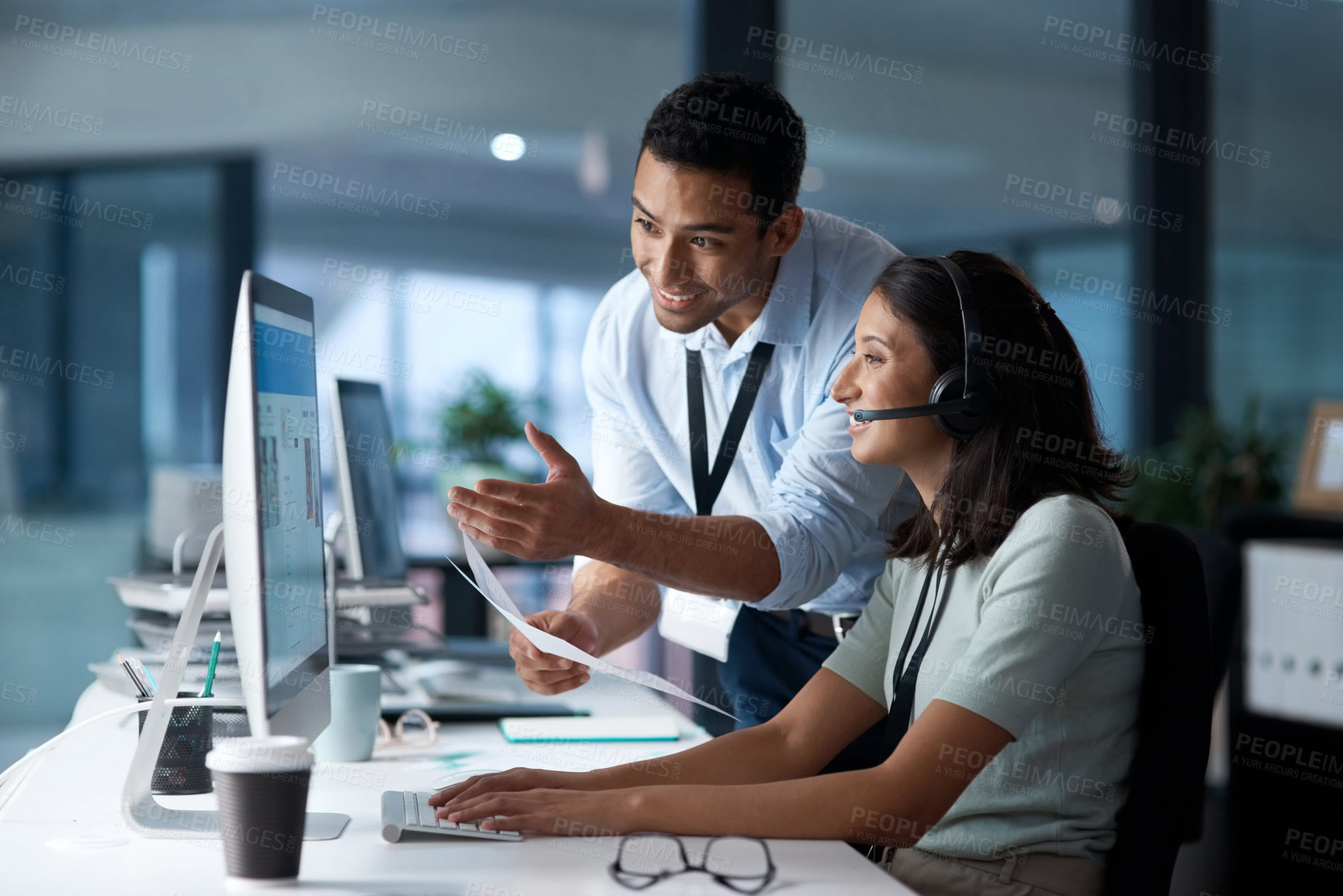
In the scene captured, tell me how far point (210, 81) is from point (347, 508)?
228 centimetres

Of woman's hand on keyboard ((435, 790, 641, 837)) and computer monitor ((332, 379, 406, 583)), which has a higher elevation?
computer monitor ((332, 379, 406, 583))

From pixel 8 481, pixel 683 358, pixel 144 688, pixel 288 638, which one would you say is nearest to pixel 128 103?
pixel 8 481

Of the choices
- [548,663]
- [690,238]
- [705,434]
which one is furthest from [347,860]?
[705,434]

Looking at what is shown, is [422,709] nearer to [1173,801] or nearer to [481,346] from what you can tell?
[1173,801]

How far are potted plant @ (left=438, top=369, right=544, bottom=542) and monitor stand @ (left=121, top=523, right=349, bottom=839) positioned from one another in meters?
2.75

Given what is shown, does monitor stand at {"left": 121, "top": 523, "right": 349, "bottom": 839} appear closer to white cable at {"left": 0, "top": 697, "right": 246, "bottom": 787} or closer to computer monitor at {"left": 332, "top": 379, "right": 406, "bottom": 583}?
white cable at {"left": 0, "top": 697, "right": 246, "bottom": 787}

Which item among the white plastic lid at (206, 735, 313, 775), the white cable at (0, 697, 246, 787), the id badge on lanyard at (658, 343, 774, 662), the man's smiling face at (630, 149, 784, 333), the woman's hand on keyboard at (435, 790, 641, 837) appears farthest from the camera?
the id badge on lanyard at (658, 343, 774, 662)

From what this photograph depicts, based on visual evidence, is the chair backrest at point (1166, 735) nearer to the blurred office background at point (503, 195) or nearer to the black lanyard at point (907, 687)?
the black lanyard at point (907, 687)

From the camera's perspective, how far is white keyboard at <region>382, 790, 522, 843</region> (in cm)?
116

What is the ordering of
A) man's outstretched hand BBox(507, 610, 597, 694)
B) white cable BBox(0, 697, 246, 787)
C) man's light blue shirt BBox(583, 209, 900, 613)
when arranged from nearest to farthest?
white cable BBox(0, 697, 246, 787) < man's outstretched hand BBox(507, 610, 597, 694) < man's light blue shirt BBox(583, 209, 900, 613)

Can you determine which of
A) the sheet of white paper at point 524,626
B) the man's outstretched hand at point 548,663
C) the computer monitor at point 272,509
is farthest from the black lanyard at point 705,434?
the computer monitor at point 272,509

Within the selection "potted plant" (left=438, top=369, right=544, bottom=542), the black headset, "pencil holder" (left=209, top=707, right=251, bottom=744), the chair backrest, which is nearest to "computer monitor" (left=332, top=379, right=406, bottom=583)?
"pencil holder" (left=209, top=707, right=251, bottom=744)

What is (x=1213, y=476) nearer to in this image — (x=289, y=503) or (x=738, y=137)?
(x=738, y=137)

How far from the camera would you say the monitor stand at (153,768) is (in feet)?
3.87
